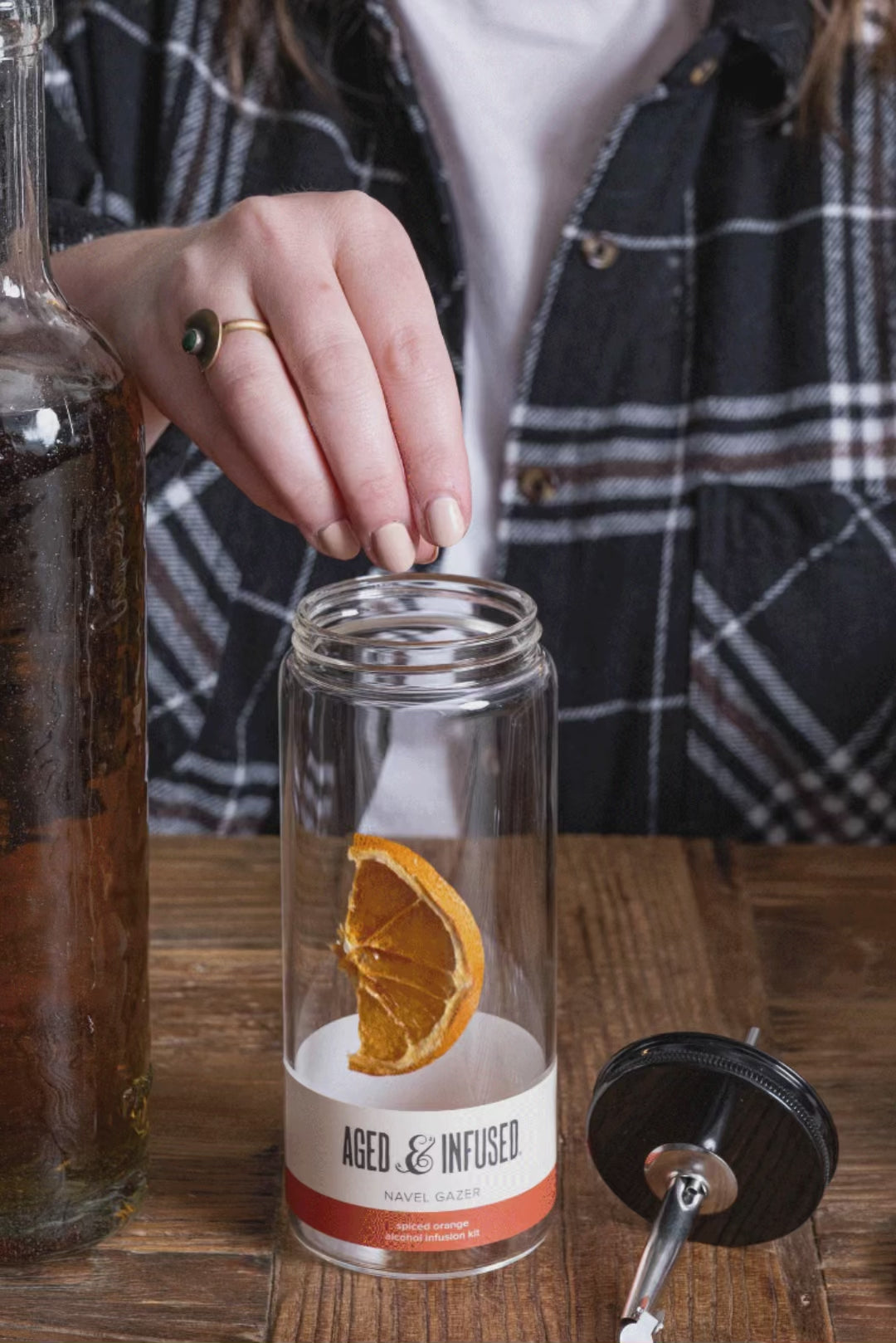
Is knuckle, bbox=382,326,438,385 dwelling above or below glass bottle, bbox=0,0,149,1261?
above

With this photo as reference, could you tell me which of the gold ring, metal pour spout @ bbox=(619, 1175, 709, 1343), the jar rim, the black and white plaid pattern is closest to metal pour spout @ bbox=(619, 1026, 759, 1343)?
metal pour spout @ bbox=(619, 1175, 709, 1343)

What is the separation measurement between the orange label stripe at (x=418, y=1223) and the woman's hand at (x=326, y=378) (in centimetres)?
20

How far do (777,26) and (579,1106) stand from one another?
2.13 feet

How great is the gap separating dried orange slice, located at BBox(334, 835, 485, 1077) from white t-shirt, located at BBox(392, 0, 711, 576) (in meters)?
0.50

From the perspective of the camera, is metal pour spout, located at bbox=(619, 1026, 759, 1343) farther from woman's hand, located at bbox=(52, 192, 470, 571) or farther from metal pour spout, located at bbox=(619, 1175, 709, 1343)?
woman's hand, located at bbox=(52, 192, 470, 571)

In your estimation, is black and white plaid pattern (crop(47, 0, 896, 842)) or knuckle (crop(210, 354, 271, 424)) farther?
black and white plaid pattern (crop(47, 0, 896, 842))

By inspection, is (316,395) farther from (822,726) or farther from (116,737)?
(822,726)

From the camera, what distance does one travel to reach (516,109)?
93 cm

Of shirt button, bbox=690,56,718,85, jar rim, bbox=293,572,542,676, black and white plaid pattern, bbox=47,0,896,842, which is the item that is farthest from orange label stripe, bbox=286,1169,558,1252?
shirt button, bbox=690,56,718,85

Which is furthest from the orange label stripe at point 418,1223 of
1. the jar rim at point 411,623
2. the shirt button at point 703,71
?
the shirt button at point 703,71

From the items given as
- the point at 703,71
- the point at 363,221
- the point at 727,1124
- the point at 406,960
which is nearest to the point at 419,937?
the point at 406,960

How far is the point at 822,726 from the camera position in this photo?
0.98 metres

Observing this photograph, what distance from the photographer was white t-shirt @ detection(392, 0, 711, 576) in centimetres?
91

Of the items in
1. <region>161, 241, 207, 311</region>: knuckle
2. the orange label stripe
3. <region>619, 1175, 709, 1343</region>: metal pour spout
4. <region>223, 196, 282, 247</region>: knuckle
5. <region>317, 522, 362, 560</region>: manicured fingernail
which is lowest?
the orange label stripe
